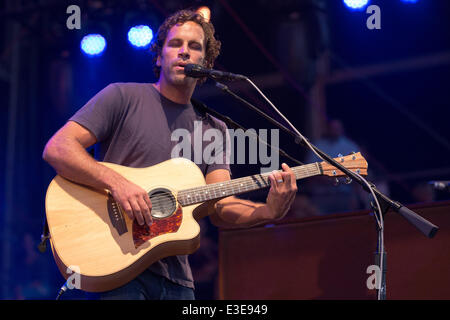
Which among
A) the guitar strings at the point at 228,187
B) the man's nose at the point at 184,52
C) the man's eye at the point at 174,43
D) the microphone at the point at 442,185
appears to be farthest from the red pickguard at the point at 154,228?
the microphone at the point at 442,185

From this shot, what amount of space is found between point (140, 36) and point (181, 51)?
2936mm

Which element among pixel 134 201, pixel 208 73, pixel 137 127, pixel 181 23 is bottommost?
pixel 134 201

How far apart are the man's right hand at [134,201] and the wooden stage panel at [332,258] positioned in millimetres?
Result: 1408

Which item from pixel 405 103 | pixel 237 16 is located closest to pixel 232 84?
pixel 237 16

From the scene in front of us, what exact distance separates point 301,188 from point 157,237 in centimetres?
508

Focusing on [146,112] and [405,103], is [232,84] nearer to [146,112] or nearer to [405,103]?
[405,103]

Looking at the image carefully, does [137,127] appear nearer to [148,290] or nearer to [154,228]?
[154,228]

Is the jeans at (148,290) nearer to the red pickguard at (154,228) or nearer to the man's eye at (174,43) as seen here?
the red pickguard at (154,228)

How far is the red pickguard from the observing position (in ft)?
8.16

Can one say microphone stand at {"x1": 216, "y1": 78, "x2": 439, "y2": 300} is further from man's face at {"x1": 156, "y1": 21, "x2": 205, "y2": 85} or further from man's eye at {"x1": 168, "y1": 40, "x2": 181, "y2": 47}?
man's eye at {"x1": 168, "y1": 40, "x2": 181, "y2": 47}

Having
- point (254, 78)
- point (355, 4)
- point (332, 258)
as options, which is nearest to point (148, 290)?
point (332, 258)

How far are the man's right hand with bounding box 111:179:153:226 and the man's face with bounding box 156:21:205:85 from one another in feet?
2.66

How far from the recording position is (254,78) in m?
8.01

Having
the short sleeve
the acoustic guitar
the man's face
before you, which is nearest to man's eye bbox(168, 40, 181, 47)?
the man's face
